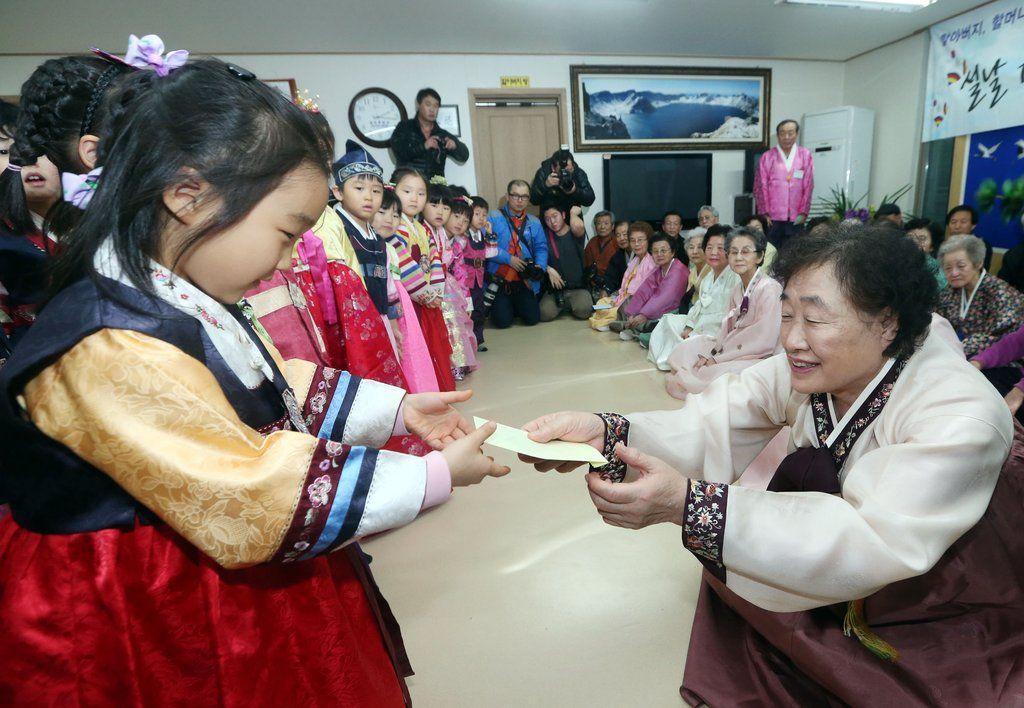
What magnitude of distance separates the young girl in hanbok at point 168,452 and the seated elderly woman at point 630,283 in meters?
5.11

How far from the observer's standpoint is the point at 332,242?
2.20 meters

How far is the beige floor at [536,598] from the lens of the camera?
1.47m

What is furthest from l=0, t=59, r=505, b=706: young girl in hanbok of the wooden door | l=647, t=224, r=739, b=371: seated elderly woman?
the wooden door

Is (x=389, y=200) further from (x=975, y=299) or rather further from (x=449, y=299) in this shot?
(x=975, y=299)

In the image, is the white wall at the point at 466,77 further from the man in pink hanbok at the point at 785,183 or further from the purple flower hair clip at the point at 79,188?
the purple flower hair clip at the point at 79,188

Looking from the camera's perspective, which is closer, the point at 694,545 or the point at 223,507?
the point at 223,507

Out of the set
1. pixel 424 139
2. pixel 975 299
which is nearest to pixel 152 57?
pixel 975 299

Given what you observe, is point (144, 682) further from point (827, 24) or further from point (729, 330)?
point (827, 24)

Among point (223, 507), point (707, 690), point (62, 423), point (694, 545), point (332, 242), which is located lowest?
point (707, 690)

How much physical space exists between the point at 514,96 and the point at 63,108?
6.27m

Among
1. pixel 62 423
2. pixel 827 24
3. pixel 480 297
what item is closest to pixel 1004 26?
pixel 827 24

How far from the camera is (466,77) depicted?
249 inches

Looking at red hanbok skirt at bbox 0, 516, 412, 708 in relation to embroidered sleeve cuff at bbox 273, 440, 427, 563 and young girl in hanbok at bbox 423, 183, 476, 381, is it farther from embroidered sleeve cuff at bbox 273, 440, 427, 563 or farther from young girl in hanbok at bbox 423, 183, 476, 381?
young girl in hanbok at bbox 423, 183, 476, 381

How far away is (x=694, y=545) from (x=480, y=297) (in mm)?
4926
